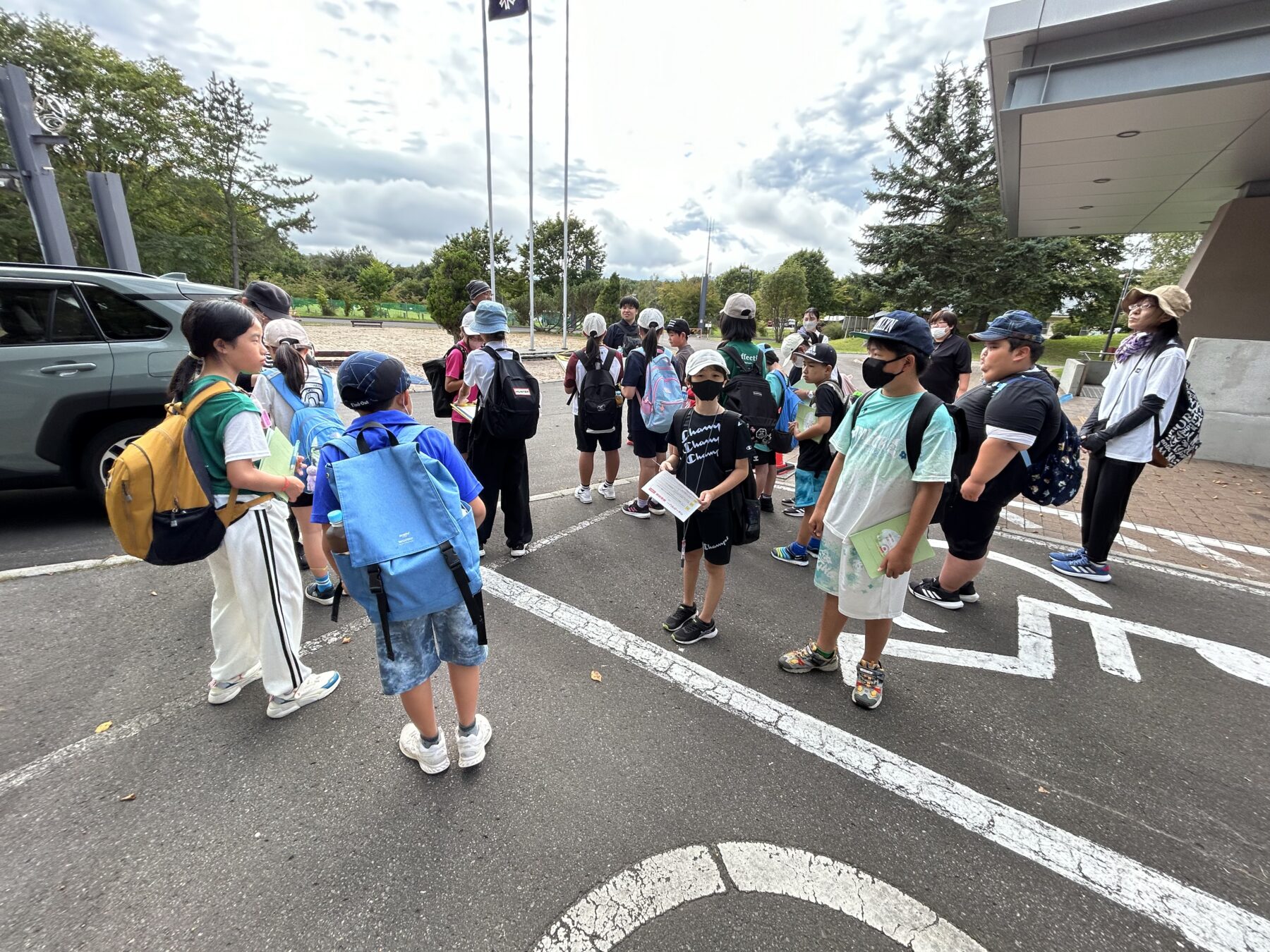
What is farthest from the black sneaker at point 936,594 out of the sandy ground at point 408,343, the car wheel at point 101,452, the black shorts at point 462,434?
the sandy ground at point 408,343

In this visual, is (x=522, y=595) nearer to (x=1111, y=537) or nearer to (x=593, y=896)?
(x=593, y=896)

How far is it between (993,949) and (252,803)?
2650 millimetres

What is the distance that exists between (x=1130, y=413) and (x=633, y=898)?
4.61 metres

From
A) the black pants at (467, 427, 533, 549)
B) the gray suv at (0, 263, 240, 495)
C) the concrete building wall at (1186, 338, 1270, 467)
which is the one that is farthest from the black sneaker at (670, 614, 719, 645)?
the concrete building wall at (1186, 338, 1270, 467)

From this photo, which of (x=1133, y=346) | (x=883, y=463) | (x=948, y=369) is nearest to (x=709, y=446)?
(x=883, y=463)

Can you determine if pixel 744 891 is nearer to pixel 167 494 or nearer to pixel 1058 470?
pixel 167 494

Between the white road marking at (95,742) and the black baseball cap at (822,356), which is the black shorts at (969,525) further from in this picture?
the white road marking at (95,742)

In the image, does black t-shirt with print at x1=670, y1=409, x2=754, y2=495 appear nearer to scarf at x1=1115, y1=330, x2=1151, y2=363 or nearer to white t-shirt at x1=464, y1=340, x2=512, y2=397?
white t-shirt at x1=464, y1=340, x2=512, y2=397

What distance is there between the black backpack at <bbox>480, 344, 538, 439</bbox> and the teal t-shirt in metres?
2.15

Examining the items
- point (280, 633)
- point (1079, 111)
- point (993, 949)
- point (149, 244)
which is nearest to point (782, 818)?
point (993, 949)

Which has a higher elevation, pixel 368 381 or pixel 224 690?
pixel 368 381

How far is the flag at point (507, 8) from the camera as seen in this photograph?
58.9 ft

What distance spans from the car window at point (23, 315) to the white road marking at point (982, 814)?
4701 millimetres

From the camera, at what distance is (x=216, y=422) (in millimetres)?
2094
